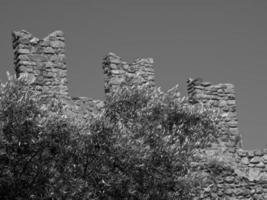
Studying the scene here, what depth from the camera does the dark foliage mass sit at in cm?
1966

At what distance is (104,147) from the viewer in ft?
69.6

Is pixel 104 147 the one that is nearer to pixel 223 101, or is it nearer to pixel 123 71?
pixel 123 71

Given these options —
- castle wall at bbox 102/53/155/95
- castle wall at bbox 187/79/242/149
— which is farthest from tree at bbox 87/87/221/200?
castle wall at bbox 187/79/242/149

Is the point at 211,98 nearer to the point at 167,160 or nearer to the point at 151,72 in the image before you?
the point at 151,72

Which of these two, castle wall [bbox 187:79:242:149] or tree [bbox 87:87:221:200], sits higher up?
Answer: castle wall [bbox 187:79:242:149]

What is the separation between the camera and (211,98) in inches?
1187

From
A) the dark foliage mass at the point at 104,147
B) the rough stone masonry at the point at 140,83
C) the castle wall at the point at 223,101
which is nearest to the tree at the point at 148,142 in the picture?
the dark foliage mass at the point at 104,147

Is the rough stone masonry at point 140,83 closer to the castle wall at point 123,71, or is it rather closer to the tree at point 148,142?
the castle wall at point 123,71

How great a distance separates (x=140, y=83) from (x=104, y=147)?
25.1 ft

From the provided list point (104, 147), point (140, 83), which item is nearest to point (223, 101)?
point (140, 83)

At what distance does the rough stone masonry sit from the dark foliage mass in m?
1.64

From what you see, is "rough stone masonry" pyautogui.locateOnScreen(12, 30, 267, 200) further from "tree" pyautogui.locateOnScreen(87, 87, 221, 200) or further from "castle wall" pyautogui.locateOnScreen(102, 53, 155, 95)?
"tree" pyautogui.locateOnScreen(87, 87, 221, 200)

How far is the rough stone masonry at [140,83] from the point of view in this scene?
24906mm

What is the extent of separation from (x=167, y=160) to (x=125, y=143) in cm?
168
